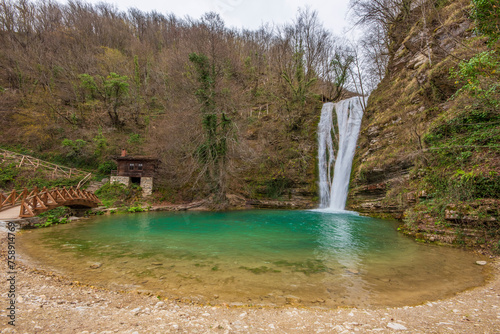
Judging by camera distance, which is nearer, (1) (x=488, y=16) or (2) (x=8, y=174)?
(1) (x=488, y=16)

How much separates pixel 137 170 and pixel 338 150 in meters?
18.6

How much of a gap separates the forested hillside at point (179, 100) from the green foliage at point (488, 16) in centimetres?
1298

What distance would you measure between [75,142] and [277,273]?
2572 cm

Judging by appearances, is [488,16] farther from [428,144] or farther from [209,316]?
[209,316]

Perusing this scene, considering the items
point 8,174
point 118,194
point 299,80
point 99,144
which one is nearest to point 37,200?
point 118,194

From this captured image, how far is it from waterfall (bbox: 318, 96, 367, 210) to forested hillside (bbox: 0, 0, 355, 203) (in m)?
1.01

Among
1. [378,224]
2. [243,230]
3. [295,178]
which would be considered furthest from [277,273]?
[295,178]

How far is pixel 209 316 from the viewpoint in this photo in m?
3.15

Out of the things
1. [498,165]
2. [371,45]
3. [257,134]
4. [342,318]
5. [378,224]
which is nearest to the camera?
[342,318]

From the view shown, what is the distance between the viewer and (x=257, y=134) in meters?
24.2

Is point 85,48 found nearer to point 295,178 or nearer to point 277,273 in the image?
point 295,178

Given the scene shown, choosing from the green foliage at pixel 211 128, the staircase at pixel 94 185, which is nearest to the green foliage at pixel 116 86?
the staircase at pixel 94 185

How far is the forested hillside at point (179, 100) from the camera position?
17.9 meters

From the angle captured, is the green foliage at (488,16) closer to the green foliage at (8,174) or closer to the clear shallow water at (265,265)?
the clear shallow water at (265,265)
